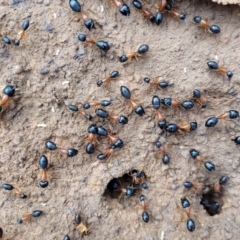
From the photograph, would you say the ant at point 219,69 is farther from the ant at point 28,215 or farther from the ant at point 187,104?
the ant at point 28,215

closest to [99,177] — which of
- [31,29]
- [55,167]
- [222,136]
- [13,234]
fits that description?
[55,167]

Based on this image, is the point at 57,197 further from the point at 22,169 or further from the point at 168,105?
the point at 168,105

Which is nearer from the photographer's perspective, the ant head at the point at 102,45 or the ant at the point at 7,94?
the ant at the point at 7,94

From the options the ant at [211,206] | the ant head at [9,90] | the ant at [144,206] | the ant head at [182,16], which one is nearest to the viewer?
the ant head at [9,90]

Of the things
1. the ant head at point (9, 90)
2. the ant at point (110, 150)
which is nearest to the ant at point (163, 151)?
the ant at point (110, 150)

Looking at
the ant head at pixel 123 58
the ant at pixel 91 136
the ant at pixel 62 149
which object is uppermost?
the ant head at pixel 123 58

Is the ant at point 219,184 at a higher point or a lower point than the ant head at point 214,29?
lower
